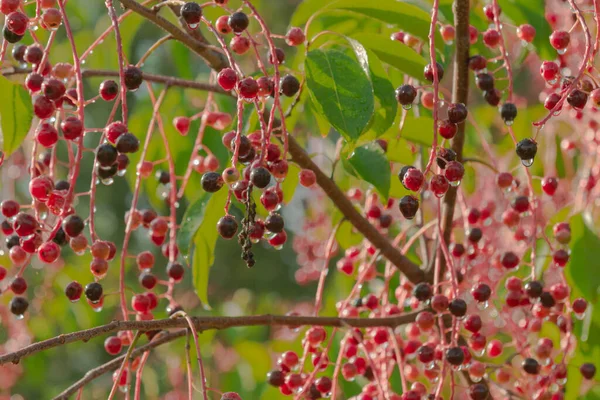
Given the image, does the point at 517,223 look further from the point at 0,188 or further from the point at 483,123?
the point at 0,188

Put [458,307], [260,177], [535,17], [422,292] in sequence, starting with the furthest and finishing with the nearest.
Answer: [535,17] < [422,292] < [458,307] < [260,177]

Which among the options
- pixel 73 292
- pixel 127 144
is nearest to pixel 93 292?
pixel 73 292

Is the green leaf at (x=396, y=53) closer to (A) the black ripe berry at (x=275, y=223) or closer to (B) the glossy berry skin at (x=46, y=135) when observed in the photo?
(A) the black ripe berry at (x=275, y=223)

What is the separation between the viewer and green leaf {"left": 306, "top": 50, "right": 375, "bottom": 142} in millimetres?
981

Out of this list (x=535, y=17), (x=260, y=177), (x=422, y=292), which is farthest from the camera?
(x=535, y=17)

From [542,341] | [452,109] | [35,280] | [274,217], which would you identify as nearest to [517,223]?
[542,341]

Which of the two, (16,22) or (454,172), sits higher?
(16,22)

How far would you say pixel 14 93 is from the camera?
1012mm

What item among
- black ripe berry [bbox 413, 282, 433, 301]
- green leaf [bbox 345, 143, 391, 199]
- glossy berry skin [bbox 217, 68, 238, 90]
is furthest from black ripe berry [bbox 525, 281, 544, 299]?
glossy berry skin [bbox 217, 68, 238, 90]

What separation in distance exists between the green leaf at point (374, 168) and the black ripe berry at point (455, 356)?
0.82 feet

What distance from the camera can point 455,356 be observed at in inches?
42.9

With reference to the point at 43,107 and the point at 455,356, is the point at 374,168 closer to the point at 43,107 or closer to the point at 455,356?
the point at 455,356

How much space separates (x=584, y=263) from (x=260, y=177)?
77 centimetres

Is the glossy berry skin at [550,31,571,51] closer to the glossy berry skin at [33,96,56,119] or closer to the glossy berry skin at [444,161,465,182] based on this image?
the glossy berry skin at [444,161,465,182]
